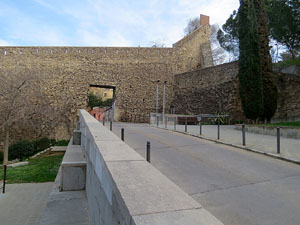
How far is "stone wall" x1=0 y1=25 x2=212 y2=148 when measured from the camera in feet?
87.5

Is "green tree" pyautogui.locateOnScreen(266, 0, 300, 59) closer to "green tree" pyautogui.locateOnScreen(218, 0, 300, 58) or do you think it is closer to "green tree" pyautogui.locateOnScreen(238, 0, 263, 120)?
"green tree" pyautogui.locateOnScreen(218, 0, 300, 58)

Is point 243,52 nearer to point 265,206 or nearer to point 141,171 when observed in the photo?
point 265,206

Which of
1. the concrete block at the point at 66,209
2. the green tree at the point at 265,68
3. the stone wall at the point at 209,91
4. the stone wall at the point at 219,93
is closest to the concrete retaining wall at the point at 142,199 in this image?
the concrete block at the point at 66,209

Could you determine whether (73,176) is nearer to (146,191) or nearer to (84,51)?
(146,191)

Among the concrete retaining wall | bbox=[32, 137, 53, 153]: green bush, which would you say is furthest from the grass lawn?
bbox=[32, 137, 53, 153]: green bush

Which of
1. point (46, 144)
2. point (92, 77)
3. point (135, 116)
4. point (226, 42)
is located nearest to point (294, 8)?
point (226, 42)

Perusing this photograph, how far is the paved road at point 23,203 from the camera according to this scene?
20.7 ft

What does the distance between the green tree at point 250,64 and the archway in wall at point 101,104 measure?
1031 cm

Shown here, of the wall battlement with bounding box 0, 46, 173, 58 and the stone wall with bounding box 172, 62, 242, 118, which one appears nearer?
the stone wall with bounding box 172, 62, 242, 118

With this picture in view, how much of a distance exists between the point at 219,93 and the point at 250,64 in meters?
6.97

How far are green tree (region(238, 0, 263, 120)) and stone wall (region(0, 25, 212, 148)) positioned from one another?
13172 mm

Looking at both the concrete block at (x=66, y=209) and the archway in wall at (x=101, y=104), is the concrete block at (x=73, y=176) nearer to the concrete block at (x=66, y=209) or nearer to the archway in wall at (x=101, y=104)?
the concrete block at (x=66, y=209)

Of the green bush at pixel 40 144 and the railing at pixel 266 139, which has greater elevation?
the railing at pixel 266 139

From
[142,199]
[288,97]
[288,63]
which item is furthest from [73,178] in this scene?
[288,63]
